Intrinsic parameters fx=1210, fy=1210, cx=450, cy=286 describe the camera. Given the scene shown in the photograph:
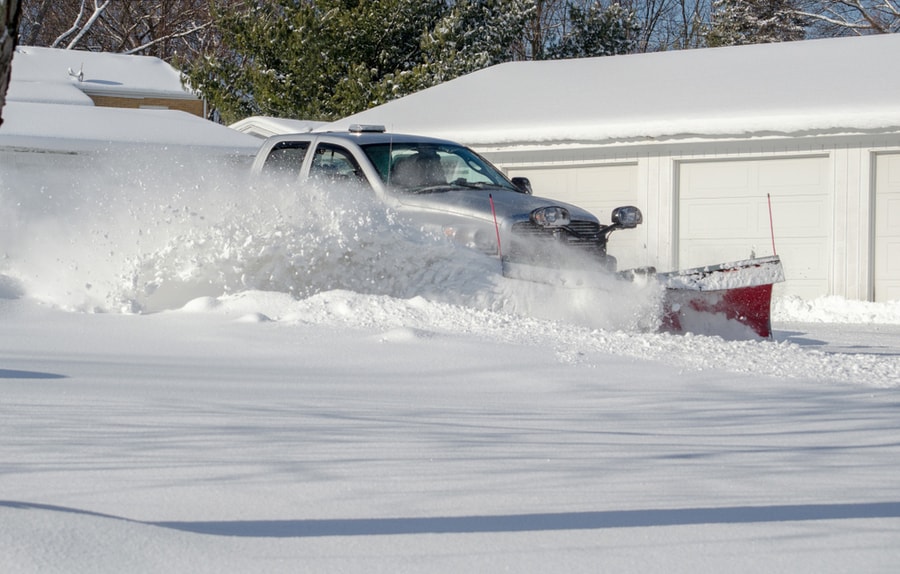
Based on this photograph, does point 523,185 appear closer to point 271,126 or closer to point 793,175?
point 793,175

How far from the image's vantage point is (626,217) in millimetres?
10914

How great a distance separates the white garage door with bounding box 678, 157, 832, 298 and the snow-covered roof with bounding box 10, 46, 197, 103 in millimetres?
18842

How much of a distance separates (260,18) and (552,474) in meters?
25.0

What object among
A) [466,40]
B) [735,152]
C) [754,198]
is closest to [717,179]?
[735,152]

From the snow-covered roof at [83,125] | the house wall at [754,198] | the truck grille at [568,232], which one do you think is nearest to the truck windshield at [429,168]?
the truck grille at [568,232]

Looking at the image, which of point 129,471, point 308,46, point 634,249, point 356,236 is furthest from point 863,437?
point 308,46

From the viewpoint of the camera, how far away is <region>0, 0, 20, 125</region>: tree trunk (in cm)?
384

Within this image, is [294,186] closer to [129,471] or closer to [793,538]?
[129,471]

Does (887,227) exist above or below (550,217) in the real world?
below

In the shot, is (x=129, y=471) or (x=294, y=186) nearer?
(x=129, y=471)

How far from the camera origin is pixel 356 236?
963 centimetres

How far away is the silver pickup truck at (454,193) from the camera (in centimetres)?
992

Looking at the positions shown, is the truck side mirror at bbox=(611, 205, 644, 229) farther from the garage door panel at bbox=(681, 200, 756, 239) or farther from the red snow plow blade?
the garage door panel at bbox=(681, 200, 756, 239)

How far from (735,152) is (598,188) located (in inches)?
86.0
